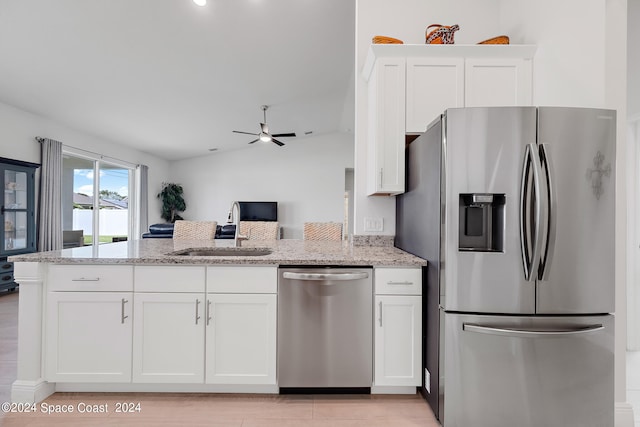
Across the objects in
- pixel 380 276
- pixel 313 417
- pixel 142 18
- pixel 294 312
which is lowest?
pixel 313 417

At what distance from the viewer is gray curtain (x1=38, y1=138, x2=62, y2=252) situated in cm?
485

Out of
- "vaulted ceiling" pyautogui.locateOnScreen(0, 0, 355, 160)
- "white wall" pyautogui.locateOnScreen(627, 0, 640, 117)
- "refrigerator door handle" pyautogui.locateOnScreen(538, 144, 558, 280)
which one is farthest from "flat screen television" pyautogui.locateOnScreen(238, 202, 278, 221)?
"refrigerator door handle" pyautogui.locateOnScreen(538, 144, 558, 280)

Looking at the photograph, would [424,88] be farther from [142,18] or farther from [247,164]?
[247,164]

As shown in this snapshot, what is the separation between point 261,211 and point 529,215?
7.68 m

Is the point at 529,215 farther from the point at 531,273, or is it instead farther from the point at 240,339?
the point at 240,339

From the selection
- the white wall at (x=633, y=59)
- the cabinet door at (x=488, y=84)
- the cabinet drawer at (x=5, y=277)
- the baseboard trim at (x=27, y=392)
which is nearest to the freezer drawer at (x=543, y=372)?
the cabinet door at (x=488, y=84)

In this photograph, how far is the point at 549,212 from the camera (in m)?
1.53

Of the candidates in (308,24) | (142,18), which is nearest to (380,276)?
(308,24)

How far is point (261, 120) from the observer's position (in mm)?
6660

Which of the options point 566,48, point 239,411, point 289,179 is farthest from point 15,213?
point 566,48

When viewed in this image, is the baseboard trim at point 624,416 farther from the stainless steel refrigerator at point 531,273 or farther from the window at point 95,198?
the window at point 95,198

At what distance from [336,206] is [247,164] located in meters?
2.75

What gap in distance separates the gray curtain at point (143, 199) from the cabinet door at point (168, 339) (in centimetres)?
648

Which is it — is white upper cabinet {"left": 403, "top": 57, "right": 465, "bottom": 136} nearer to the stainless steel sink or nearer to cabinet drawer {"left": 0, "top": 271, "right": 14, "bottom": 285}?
the stainless steel sink
